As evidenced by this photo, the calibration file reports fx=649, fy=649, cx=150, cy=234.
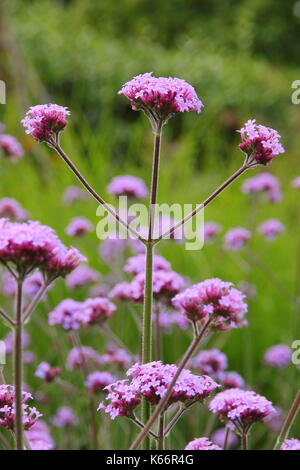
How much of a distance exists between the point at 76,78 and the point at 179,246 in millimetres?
5638

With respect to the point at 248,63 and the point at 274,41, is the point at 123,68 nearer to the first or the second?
the point at 248,63

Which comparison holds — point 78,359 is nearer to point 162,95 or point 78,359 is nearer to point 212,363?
point 212,363

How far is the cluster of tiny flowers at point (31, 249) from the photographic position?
1021 millimetres

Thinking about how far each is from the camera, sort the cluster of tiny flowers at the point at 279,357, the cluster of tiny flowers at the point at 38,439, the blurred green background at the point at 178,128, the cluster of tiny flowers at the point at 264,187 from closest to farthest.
A: the cluster of tiny flowers at the point at 38,439 → the cluster of tiny flowers at the point at 279,357 → the cluster of tiny flowers at the point at 264,187 → the blurred green background at the point at 178,128

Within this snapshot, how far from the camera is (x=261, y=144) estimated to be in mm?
1270

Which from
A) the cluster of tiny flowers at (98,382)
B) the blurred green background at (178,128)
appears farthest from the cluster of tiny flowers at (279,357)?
the cluster of tiny flowers at (98,382)

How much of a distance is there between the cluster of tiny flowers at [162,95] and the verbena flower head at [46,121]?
14cm

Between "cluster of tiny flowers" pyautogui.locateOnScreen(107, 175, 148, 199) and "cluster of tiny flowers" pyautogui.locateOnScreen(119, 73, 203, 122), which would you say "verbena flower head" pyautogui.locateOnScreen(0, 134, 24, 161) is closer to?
"cluster of tiny flowers" pyautogui.locateOnScreen(107, 175, 148, 199)

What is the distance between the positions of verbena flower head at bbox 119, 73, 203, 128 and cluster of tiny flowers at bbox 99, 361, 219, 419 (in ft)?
1.58

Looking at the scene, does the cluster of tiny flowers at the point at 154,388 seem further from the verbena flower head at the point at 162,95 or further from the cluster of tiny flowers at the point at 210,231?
the cluster of tiny flowers at the point at 210,231

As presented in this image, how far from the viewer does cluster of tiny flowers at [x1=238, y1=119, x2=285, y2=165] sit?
1260 millimetres

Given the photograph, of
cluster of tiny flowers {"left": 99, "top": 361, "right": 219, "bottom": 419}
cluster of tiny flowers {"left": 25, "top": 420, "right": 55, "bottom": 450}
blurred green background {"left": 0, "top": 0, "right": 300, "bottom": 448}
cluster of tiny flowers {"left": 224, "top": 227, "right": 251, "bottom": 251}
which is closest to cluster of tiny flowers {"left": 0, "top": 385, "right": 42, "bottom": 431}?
cluster of tiny flowers {"left": 25, "top": 420, "right": 55, "bottom": 450}

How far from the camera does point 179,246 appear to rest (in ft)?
12.6

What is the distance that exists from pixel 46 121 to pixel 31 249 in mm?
338
